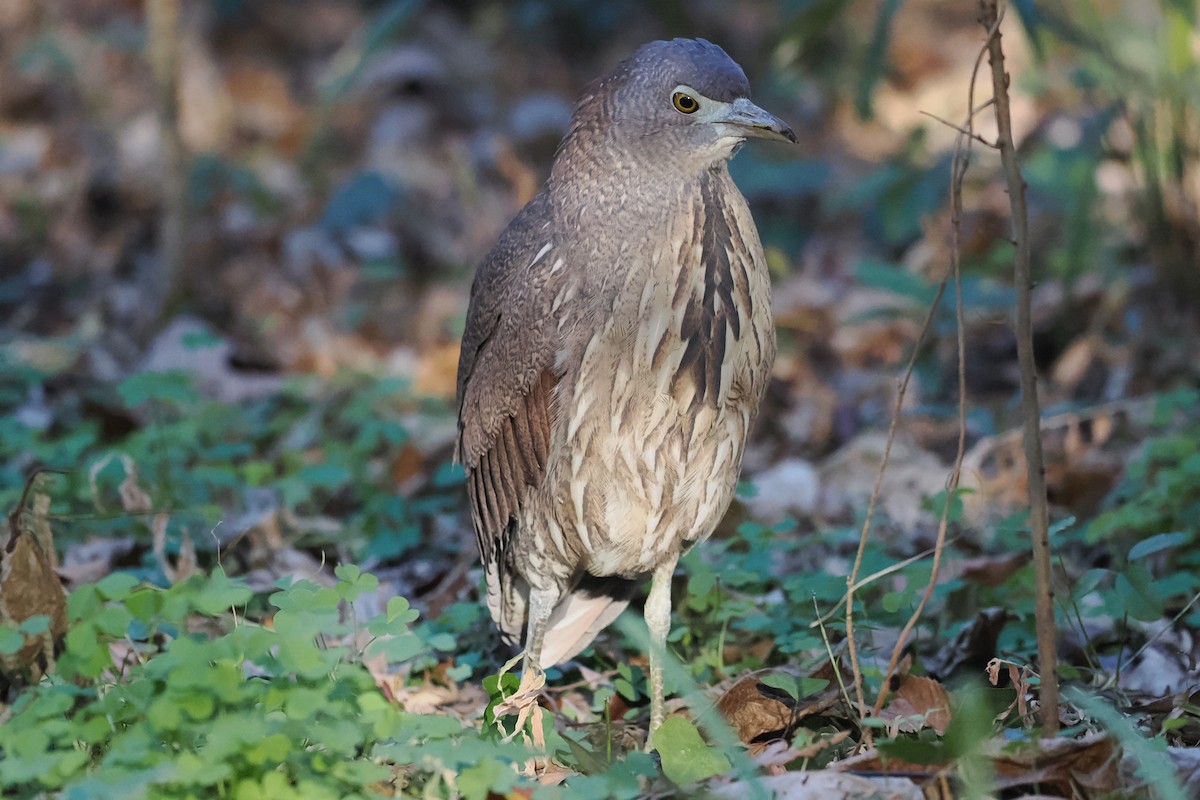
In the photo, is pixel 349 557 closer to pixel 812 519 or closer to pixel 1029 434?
pixel 812 519

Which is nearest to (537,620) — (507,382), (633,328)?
(507,382)

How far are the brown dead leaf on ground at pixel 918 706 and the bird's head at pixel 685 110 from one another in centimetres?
147

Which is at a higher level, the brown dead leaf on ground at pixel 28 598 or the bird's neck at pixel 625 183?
the bird's neck at pixel 625 183

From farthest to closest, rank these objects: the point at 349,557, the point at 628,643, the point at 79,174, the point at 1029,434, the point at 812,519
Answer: the point at 79,174, the point at 812,519, the point at 349,557, the point at 628,643, the point at 1029,434

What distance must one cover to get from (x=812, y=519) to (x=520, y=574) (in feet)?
5.48

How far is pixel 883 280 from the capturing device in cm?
640

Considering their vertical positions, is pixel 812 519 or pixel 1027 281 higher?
pixel 1027 281

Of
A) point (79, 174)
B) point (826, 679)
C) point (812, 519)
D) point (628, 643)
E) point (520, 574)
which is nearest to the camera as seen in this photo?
point (826, 679)

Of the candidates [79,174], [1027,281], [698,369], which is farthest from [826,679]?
[79,174]

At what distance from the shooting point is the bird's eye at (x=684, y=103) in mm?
3562

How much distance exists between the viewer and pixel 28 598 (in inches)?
132

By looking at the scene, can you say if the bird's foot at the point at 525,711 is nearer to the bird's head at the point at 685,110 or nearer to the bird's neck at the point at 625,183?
the bird's neck at the point at 625,183

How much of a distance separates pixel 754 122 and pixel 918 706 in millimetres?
A: 1580

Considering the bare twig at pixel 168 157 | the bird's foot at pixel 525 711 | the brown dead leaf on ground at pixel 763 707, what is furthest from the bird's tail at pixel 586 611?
the bare twig at pixel 168 157
